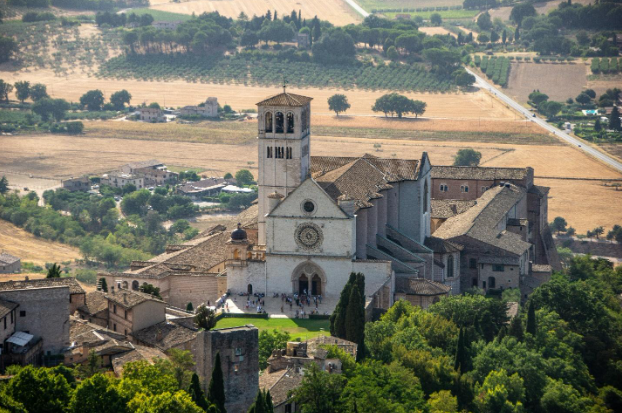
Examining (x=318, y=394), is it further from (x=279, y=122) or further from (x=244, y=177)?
(x=244, y=177)

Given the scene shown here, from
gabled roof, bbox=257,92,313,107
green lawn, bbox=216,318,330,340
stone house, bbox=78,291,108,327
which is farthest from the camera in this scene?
gabled roof, bbox=257,92,313,107

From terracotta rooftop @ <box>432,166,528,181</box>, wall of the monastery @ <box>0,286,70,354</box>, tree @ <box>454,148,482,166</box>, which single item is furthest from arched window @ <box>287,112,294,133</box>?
tree @ <box>454,148,482,166</box>

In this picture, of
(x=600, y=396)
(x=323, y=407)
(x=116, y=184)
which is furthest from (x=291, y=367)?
(x=116, y=184)

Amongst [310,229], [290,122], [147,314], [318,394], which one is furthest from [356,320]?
[290,122]

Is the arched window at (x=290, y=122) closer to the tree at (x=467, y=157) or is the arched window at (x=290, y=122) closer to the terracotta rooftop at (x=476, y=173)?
the terracotta rooftop at (x=476, y=173)

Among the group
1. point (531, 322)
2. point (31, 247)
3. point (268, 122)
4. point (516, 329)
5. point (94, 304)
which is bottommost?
point (31, 247)

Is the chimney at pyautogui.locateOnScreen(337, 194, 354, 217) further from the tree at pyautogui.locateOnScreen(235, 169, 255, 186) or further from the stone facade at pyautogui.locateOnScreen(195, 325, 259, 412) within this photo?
the tree at pyautogui.locateOnScreen(235, 169, 255, 186)

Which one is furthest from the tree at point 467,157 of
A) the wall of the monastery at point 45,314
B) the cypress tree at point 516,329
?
the wall of the monastery at point 45,314
